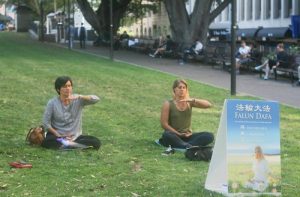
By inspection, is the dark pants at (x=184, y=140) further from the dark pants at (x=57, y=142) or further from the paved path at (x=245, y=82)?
the paved path at (x=245, y=82)

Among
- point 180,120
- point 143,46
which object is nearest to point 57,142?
point 180,120

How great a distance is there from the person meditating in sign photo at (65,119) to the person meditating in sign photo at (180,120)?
0.99 meters

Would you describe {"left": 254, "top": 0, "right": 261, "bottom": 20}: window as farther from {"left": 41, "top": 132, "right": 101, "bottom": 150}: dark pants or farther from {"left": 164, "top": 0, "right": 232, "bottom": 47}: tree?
{"left": 41, "top": 132, "right": 101, "bottom": 150}: dark pants

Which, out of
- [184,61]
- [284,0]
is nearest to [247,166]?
[184,61]

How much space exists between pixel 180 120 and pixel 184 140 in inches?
11.6

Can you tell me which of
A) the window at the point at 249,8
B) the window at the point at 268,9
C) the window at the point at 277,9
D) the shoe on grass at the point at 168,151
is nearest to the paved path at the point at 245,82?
the shoe on grass at the point at 168,151

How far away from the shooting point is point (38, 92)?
53.2 feet

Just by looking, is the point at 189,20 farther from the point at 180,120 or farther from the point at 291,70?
the point at 180,120

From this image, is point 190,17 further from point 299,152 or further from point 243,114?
point 243,114

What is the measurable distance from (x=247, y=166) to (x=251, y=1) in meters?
51.1

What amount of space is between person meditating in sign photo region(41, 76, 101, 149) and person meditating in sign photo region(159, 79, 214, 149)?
99cm

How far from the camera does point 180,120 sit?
945cm

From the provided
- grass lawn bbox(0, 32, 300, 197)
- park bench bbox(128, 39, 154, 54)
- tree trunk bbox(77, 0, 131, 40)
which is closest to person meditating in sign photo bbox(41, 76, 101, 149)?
grass lawn bbox(0, 32, 300, 197)

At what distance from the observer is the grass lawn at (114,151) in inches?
273
